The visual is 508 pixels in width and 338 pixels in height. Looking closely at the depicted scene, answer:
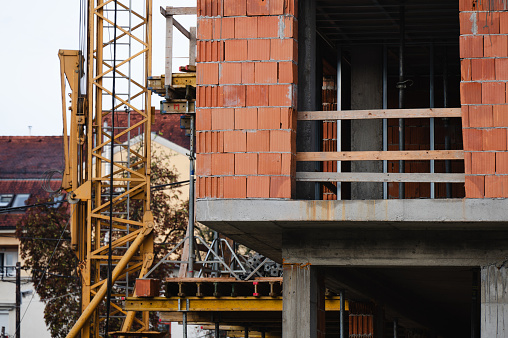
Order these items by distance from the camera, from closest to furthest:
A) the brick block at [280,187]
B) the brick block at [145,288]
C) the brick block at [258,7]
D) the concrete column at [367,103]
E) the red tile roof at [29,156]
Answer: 1. the brick block at [280,187]
2. the brick block at [258,7]
3. the concrete column at [367,103]
4. the brick block at [145,288]
5. the red tile roof at [29,156]

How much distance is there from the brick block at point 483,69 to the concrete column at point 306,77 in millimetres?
2021

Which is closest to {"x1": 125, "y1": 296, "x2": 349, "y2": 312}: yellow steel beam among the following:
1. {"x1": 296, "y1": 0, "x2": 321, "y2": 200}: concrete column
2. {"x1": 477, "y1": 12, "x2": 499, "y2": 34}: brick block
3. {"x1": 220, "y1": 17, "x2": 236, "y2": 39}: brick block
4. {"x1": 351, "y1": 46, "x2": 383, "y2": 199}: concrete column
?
{"x1": 351, "y1": 46, "x2": 383, "y2": 199}: concrete column

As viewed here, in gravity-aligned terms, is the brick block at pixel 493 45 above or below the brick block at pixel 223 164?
above

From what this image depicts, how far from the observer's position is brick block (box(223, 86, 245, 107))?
39.9 feet

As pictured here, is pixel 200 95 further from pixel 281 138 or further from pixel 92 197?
pixel 92 197

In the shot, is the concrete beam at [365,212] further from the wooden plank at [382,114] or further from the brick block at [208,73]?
the brick block at [208,73]

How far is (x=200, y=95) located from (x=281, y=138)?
1.11m

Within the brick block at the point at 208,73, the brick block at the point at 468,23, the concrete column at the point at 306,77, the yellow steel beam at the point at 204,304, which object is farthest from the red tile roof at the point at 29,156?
the brick block at the point at 468,23

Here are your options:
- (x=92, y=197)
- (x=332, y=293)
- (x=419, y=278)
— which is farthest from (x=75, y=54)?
(x=419, y=278)

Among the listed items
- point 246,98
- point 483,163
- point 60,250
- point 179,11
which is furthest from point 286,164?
point 60,250

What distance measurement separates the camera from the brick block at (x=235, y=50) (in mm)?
12188

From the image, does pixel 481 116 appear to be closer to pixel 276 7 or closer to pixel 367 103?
pixel 276 7

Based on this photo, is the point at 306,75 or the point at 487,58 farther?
the point at 306,75

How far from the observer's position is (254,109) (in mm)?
12109
